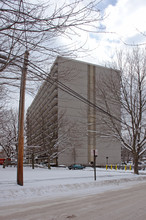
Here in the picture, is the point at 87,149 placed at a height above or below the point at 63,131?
below

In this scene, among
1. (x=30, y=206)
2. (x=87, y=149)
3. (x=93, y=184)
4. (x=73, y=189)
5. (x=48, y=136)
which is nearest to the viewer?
(x=30, y=206)

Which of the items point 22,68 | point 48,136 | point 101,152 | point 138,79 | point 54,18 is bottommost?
point 101,152

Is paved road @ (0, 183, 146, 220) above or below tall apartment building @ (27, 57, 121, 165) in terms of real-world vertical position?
below

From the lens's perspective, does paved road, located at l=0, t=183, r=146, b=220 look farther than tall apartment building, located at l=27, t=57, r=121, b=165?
No

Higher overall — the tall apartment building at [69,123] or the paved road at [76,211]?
the tall apartment building at [69,123]

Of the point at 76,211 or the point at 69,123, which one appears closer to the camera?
the point at 76,211

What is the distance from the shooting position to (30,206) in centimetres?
814

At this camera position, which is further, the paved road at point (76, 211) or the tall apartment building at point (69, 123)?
the tall apartment building at point (69, 123)

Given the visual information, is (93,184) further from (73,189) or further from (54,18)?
(54,18)

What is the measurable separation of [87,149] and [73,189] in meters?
55.4

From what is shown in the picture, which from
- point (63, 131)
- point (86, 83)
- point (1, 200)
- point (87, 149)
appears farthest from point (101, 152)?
point (1, 200)

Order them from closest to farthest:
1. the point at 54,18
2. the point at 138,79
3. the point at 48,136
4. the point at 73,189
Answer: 1. the point at 54,18
2. the point at 73,189
3. the point at 138,79
4. the point at 48,136

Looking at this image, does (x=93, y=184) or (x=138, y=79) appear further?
(x=138, y=79)

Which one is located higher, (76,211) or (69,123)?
(69,123)
